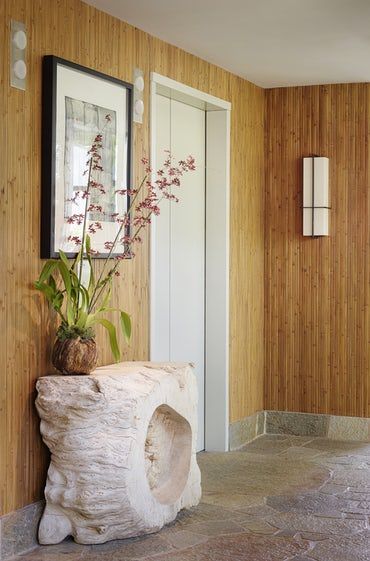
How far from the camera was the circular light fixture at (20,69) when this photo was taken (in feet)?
14.5

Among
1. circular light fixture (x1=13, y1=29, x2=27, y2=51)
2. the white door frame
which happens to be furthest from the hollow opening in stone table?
circular light fixture (x1=13, y1=29, x2=27, y2=51)

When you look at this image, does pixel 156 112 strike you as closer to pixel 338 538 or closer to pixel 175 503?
pixel 175 503

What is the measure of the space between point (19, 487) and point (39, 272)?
1015 mm

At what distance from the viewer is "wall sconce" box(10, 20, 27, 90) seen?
4.40 m

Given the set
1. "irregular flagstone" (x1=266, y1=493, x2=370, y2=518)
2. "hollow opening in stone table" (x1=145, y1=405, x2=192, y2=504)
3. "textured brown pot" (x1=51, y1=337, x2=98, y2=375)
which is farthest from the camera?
"irregular flagstone" (x1=266, y1=493, x2=370, y2=518)

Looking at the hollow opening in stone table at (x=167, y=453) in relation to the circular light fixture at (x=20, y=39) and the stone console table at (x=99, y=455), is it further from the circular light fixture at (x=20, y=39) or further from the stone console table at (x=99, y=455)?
the circular light fixture at (x=20, y=39)

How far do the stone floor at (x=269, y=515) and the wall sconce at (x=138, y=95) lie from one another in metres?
2.21

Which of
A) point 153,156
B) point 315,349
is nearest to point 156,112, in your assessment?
point 153,156

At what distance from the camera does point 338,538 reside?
15.4ft

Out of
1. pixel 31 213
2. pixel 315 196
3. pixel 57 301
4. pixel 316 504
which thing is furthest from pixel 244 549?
pixel 315 196

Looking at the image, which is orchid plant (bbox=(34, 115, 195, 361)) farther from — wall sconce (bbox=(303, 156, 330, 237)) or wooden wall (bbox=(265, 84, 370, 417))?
wooden wall (bbox=(265, 84, 370, 417))

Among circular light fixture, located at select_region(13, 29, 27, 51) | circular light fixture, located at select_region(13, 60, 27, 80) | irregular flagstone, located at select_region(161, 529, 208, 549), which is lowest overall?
irregular flagstone, located at select_region(161, 529, 208, 549)

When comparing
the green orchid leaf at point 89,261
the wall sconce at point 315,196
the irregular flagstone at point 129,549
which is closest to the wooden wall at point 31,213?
the green orchid leaf at point 89,261

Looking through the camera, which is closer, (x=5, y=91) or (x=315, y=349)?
(x=5, y=91)
